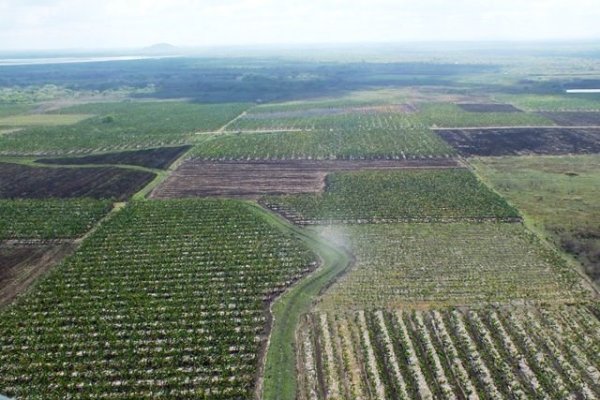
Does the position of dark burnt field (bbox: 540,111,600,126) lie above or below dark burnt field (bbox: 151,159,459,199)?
above

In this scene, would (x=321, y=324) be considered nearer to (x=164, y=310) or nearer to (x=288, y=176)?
(x=164, y=310)

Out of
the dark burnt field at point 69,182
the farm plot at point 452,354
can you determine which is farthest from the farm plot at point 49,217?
the farm plot at point 452,354

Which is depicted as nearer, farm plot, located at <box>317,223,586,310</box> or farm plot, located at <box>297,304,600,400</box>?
farm plot, located at <box>297,304,600,400</box>

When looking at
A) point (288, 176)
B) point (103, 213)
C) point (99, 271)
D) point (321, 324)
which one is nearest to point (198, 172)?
point (288, 176)

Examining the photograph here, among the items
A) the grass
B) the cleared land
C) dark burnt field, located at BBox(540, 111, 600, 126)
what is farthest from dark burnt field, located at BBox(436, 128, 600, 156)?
the grass

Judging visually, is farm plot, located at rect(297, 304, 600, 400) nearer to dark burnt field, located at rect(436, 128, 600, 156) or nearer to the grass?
dark burnt field, located at rect(436, 128, 600, 156)

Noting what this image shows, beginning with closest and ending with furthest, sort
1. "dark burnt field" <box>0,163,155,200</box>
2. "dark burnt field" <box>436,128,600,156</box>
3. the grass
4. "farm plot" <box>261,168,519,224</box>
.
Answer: "farm plot" <box>261,168,519,224</box>
"dark burnt field" <box>0,163,155,200</box>
"dark burnt field" <box>436,128,600,156</box>
the grass
